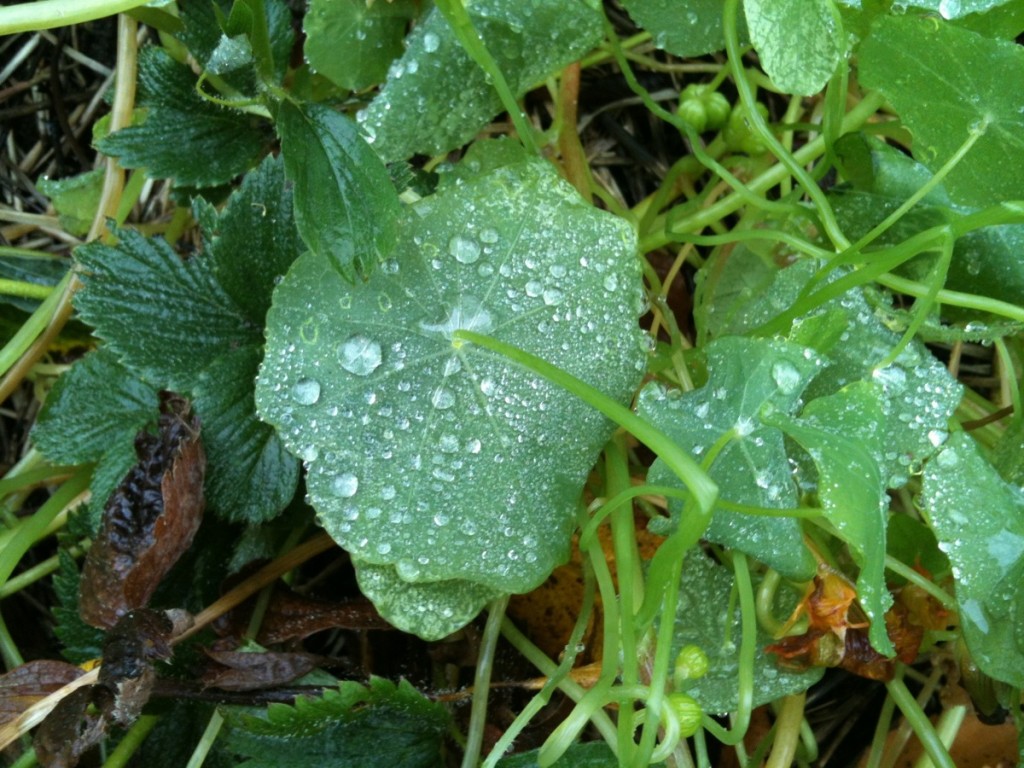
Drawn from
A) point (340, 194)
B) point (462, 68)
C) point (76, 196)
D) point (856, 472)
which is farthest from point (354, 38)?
point (856, 472)

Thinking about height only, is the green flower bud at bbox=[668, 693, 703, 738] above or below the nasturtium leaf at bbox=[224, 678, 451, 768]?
above

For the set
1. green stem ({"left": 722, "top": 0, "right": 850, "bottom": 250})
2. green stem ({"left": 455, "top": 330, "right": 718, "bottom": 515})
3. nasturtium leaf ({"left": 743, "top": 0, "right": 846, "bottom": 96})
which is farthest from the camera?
green stem ({"left": 722, "top": 0, "right": 850, "bottom": 250})

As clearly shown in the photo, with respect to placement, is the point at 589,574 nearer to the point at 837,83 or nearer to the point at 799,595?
the point at 799,595

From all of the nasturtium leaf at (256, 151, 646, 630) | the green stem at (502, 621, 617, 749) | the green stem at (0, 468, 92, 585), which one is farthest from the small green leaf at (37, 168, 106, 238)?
the green stem at (502, 621, 617, 749)

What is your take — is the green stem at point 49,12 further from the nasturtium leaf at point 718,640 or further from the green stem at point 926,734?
the green stem at point 926,734

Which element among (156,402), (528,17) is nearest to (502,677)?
(156,402)

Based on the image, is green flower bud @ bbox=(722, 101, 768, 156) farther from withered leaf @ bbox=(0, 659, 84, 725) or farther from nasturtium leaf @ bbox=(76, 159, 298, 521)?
withered leaf @ bbox=(0, 659, 84, 725)
